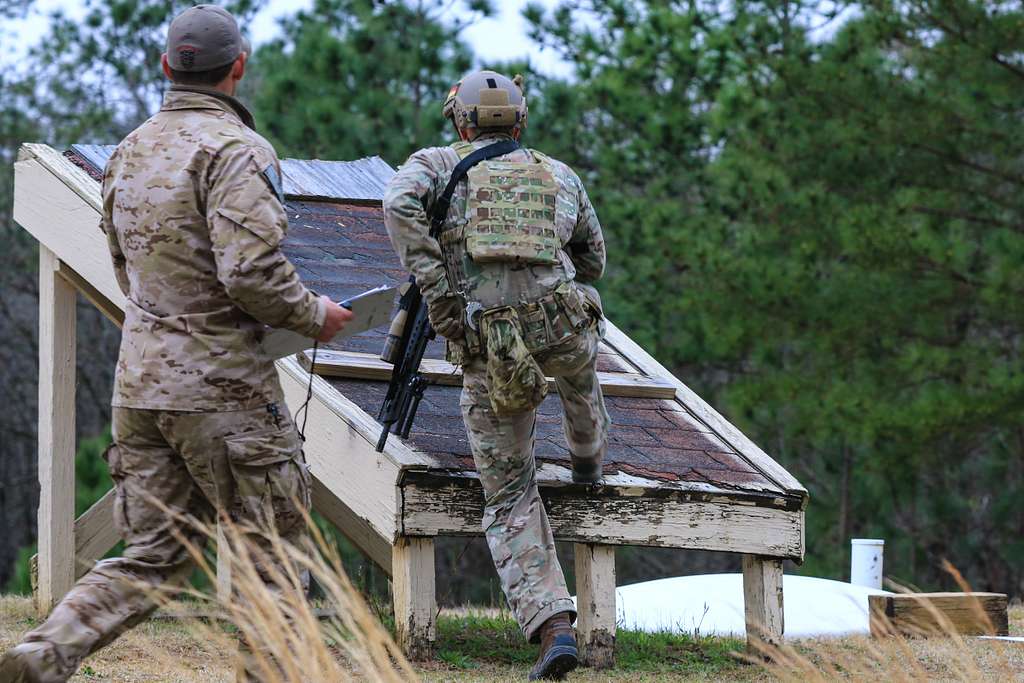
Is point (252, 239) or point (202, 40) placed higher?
point (202, 40)

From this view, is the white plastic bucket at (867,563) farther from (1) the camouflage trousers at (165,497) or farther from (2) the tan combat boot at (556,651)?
(1) the camouflage trousers at (165,497)

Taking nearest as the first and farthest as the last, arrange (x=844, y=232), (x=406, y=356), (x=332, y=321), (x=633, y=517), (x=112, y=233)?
1. (x=332, y=321)
2. (x=112, y=233)
3. (x=406, y=356)
4. (x=633, y=517)
5. (x=844, y=232)

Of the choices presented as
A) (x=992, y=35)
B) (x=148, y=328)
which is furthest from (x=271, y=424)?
(x=992, y=35)

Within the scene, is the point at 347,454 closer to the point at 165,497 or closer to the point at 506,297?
the point at 506,297

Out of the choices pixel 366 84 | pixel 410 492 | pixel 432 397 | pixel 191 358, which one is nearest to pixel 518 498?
pixel 410 492

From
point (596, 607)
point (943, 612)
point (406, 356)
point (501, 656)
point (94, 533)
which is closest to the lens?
point (406, 356)

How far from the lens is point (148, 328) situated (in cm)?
400

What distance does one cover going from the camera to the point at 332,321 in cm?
411

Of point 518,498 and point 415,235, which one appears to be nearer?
point 415,235

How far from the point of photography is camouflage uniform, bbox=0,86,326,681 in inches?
154

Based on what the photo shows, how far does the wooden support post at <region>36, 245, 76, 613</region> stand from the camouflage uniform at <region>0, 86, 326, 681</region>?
333 centimetres

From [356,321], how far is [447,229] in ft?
2.37

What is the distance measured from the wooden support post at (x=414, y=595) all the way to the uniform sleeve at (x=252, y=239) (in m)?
1.79

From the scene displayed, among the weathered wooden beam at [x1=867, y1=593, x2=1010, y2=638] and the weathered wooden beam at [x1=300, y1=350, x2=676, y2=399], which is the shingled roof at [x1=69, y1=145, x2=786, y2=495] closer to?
the weathered wooden beam at [x1=300, y1=350, x2=676, y2=399]
